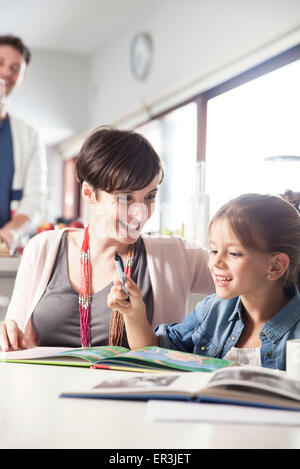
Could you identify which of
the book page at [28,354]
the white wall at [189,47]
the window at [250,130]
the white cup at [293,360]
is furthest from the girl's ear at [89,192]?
the white wall at [189,47]

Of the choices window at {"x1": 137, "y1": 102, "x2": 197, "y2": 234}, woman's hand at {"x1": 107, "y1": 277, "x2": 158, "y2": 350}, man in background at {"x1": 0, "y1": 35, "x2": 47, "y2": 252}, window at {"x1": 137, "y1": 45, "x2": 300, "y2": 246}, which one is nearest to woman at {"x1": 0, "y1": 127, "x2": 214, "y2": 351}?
woman's hand at {"x1": 107, "y1": 277, "x2": 158, "y2": 350}

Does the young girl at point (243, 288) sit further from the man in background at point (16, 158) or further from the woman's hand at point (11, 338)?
the man in background at point (16, 158)

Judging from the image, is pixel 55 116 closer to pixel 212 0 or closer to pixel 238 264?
pixel 212 0

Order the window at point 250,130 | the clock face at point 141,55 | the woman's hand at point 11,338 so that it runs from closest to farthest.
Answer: the woman's hand at point 11,338, the window at point 250,130, the clock face at point 141,55

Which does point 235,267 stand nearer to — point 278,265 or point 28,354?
point 278,265

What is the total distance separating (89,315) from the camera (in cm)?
133

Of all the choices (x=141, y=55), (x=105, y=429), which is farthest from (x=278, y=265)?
(x=141, y=55)

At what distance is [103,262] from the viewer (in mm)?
1390

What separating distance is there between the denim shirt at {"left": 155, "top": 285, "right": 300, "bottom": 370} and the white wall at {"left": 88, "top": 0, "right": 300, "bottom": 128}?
2162 millimetres

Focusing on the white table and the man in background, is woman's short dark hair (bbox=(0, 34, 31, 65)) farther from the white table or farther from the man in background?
the white table

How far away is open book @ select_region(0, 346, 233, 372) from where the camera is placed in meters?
0.85

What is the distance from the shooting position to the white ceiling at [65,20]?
4785mm
